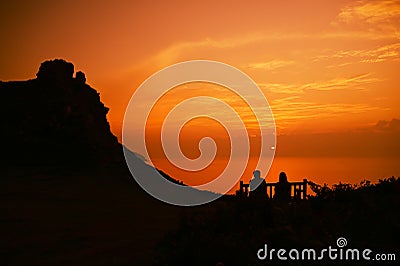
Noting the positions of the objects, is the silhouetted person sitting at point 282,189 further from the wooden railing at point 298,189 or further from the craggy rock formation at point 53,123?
the craggy rock formation at point 53,123

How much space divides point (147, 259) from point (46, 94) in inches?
1579

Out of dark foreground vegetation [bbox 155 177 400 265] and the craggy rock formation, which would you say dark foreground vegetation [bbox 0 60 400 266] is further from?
the craggy rock formation

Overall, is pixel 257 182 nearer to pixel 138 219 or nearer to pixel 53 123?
pixel 138 219

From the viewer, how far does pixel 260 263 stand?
9.63m

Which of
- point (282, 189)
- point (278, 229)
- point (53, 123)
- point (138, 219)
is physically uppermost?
point (53, 123)

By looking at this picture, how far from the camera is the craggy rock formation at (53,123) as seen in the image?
141 ft

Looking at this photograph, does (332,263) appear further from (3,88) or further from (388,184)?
(3,88)

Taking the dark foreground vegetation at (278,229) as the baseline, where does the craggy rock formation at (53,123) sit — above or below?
above

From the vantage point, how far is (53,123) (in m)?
45.1

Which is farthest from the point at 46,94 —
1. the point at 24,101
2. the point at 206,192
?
the point at 206,192

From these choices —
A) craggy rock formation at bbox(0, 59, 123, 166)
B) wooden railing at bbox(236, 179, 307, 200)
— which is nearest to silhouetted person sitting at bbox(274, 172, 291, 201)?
wooden railing at bbox(236, 179, 307, 200)

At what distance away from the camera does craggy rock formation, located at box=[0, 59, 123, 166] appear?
4288cm

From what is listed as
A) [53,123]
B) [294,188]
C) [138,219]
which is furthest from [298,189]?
[53,123]

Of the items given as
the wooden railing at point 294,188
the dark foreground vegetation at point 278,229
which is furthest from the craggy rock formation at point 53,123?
the dark foreground vegetation at point 278,229
